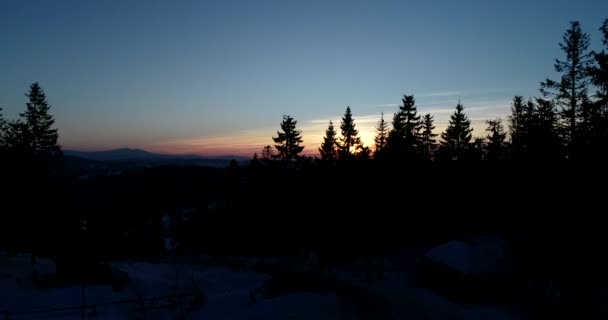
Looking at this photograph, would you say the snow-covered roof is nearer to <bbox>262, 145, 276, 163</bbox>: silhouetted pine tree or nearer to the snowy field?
the snowy field

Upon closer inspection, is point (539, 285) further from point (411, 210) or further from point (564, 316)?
point (411, 210)

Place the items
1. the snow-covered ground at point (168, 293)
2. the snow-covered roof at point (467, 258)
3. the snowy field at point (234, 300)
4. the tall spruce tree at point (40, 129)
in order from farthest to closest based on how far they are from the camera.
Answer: the tall spruce tree at point (40, 129) → the snow-covered ground at point (168, 293) → the snow-covered roof at point (467, 258) → the snowy field at point (234, 300)

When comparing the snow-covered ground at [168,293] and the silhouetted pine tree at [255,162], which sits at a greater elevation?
the silhouetted pine tree at [255,162]

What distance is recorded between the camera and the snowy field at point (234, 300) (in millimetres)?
20688

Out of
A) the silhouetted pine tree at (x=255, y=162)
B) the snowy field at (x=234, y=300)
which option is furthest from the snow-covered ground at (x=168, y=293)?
the silhouetted pine tree at (x=255, y=162)

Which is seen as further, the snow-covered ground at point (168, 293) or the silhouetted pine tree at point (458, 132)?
the silhouetted pine tree at point (458, 132)

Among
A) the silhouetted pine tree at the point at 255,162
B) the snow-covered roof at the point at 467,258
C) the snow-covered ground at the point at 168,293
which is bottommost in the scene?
the snow-covered ground at the point at 168,293

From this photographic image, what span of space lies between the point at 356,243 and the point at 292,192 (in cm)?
997

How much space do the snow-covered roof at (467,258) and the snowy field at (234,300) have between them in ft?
6.59

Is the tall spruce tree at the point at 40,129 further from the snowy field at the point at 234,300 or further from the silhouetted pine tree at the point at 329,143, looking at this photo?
the silhouetted pine tree at the point at 329,143

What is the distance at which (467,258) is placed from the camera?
21969 mm

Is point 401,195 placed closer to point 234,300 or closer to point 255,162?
point 234,300

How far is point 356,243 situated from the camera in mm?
31734

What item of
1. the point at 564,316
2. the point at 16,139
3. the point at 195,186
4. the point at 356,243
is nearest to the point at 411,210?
the point at 356,243
